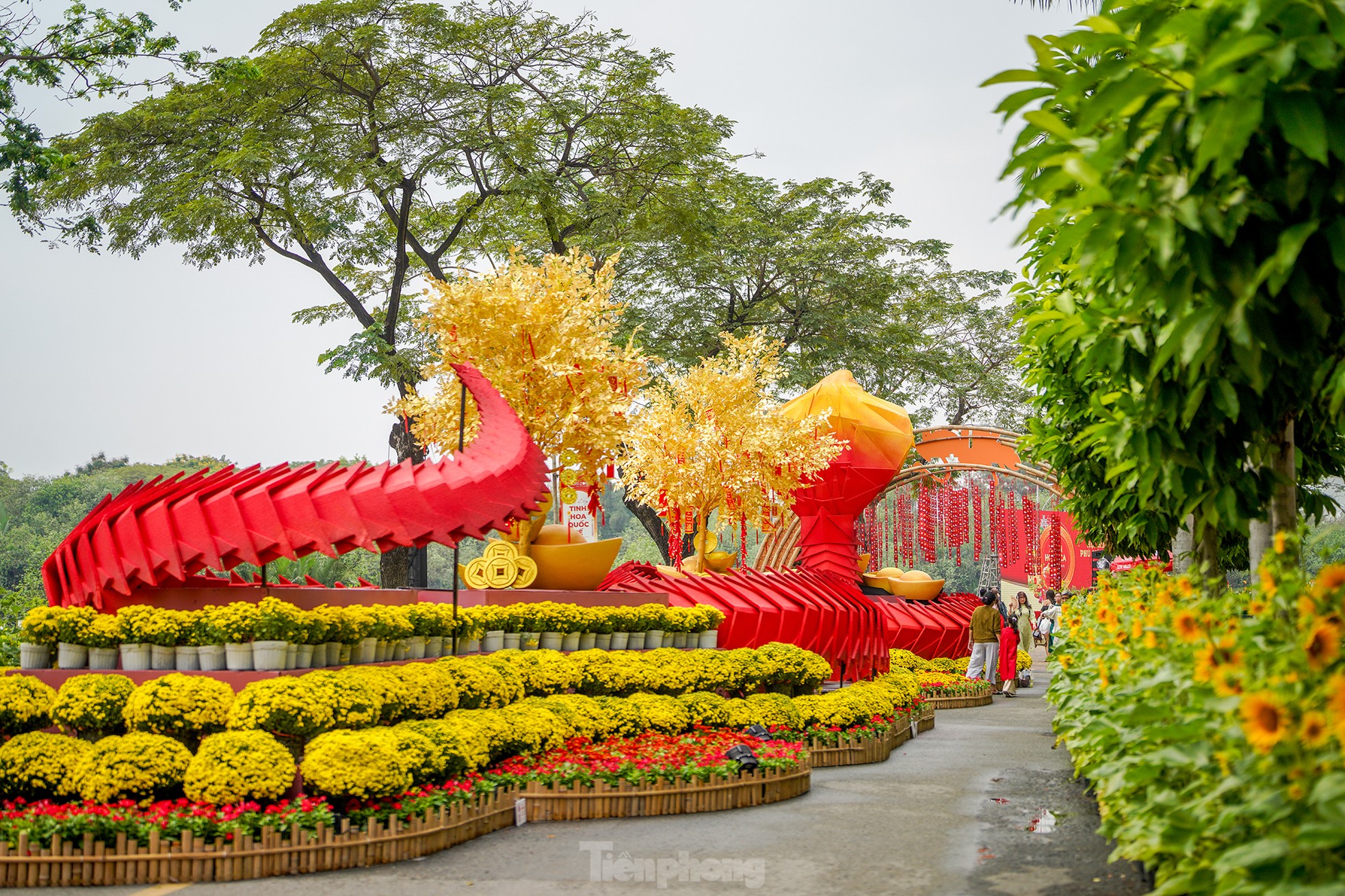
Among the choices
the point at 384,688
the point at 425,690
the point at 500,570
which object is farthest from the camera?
the point at 500,570

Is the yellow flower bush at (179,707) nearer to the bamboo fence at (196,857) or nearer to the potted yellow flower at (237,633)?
the potted yellow flower at (237,633)

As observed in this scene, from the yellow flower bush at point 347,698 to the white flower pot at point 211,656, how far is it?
0.83 m

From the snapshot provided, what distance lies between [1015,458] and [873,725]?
1472 cm

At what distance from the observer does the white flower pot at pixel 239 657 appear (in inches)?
297

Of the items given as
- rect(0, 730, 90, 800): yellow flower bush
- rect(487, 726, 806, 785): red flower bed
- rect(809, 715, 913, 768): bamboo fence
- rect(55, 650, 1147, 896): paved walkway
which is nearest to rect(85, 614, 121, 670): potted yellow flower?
rect(0, 730, 90, 800): yellow flower bush

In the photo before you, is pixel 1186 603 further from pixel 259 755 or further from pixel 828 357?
pixel 828 357

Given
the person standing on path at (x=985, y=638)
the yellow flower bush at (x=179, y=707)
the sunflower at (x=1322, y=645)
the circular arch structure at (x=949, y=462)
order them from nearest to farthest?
the sunflower at (x=1322, y=645) < the yellow flower bush at (x=179, y=707) < the person standing on path at (x=985, y=638) < the circular arch structure at (x=949, y=462)

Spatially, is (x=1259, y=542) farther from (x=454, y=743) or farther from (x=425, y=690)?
(x=425, y=690)

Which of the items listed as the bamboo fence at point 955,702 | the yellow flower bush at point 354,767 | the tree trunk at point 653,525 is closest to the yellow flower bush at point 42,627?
the yellow flower bush at point 354,767

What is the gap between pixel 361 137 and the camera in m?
19.7

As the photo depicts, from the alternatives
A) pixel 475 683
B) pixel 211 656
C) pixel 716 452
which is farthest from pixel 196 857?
pixel 716 452

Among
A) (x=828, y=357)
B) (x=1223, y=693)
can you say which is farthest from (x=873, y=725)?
(x=828, y=357)

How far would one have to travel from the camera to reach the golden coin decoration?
11469 mm

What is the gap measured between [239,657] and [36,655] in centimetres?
151
